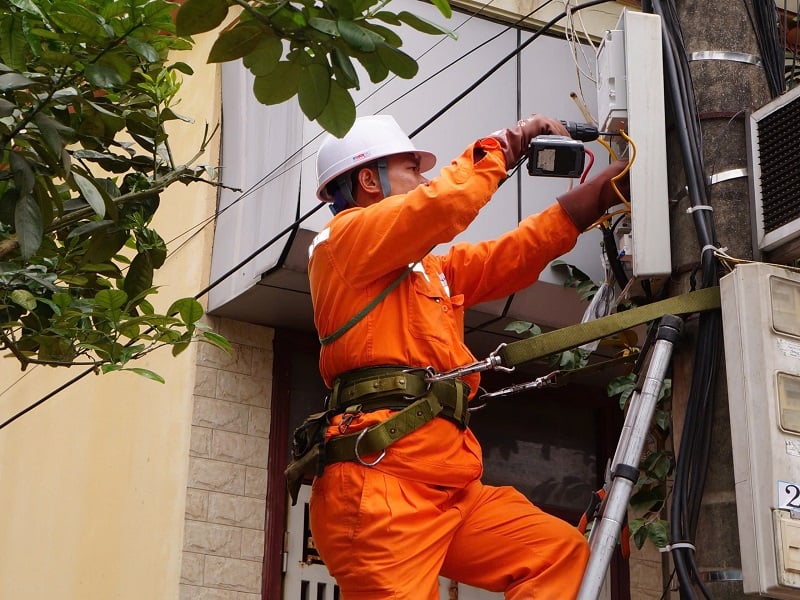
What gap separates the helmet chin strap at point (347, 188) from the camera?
4.73 m

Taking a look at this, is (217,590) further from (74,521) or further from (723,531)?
(723,531)

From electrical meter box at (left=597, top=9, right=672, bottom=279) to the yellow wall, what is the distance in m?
3.63

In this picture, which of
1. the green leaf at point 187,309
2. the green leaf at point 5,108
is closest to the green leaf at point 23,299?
the green leaf at point 187,309

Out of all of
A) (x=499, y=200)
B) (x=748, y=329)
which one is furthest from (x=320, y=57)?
(x=499, y=200)

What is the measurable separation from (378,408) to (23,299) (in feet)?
4.42

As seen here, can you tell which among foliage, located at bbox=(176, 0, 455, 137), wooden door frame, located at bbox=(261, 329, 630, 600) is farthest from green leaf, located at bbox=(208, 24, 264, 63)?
wooden door frame, located at bbox=(261, 329, 630, 600)

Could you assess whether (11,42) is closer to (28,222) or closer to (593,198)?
(28,222)

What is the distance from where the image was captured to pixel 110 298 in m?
4.44

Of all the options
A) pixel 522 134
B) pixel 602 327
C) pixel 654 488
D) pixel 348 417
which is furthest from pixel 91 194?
pixel 654 488

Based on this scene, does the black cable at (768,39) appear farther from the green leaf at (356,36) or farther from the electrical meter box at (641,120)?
the green leaf at (356,36)

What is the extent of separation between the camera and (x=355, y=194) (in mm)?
4828

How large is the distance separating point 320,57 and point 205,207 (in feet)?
15.3

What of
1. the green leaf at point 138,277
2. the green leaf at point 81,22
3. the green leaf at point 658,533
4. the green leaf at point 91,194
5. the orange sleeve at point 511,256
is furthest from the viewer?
the green leaf at point 658,533

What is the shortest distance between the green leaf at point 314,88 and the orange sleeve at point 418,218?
1047 millimetres
